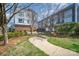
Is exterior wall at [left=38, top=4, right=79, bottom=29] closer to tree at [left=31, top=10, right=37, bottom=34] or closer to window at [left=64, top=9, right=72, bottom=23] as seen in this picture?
window at [left=64, top=9, right=72, bottom=23]

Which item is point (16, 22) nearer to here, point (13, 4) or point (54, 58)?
point (13, 4)

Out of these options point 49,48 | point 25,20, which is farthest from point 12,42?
point 49,48

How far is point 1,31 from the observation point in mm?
3062

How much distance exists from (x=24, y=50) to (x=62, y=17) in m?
0.63

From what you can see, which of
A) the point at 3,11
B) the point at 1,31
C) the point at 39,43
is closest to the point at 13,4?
the point at 3,11

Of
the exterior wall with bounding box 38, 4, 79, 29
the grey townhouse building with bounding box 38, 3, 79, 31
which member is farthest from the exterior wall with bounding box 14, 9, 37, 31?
the exterior wall with bounding box 38, 4, 79, 29

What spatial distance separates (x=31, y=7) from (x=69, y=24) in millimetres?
516

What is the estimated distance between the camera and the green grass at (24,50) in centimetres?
300

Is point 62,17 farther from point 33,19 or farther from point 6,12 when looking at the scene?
point 6,12

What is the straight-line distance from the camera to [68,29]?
121 inches

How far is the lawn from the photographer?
9.83 feet

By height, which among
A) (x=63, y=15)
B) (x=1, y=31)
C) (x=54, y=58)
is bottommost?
(x=54, y=58)

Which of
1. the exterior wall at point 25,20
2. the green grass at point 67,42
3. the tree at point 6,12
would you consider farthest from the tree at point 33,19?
the green grass at point 67,42

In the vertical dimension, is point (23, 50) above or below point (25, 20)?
below
